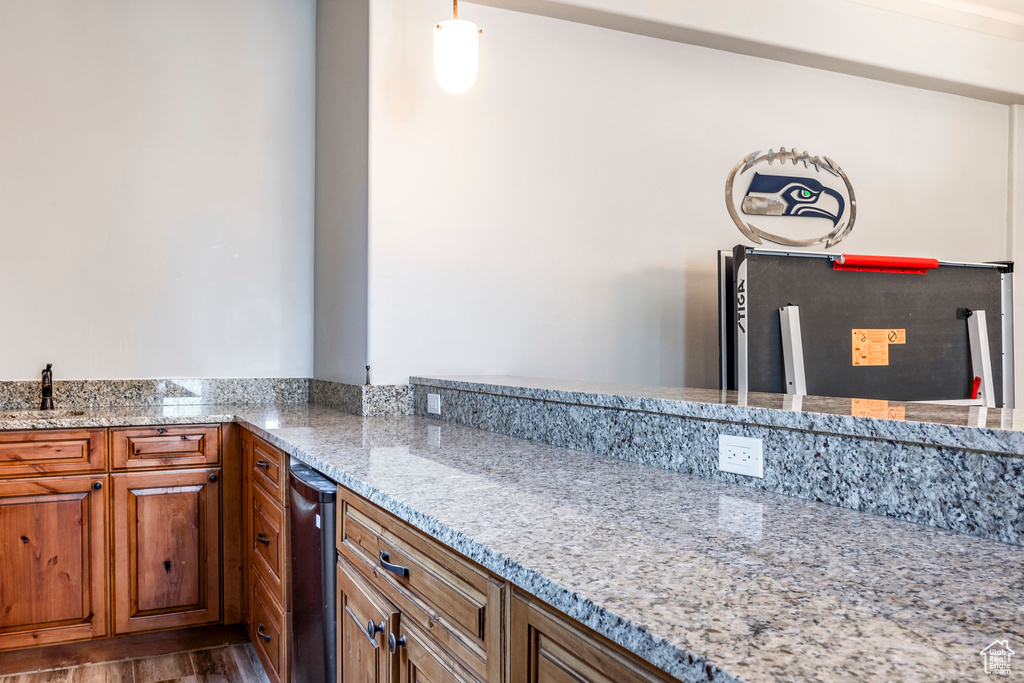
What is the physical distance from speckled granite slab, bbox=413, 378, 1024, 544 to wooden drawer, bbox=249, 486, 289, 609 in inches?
33.9

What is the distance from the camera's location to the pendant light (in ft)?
8.21

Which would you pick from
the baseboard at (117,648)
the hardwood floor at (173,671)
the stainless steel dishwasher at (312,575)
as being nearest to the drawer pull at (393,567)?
the stainless steel dishwasher at (312,575)

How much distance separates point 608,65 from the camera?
338cm

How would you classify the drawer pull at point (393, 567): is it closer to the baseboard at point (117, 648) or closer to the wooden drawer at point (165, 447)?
the wooden drawer at point (165, 447)

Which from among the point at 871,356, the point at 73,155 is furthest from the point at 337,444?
the point at 871,356

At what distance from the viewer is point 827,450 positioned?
123cm

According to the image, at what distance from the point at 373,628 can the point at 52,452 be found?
1.78 m

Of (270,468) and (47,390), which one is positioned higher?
(47,390)

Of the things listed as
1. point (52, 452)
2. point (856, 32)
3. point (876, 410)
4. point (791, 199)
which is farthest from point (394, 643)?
point (856, 32)

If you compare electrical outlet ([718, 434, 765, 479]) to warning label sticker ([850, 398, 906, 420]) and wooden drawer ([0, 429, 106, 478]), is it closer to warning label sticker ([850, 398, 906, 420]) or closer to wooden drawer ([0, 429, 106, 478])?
warning label sticker ([850, 398, 906, 420])

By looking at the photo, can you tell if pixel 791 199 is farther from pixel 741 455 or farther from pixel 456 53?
pixel 741 455

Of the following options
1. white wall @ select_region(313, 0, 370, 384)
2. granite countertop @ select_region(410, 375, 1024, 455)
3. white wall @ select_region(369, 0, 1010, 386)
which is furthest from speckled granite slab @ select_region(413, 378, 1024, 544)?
white wall @ select_region(313, 0, 370, 384)

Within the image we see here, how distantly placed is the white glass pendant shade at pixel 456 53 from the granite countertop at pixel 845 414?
1217mm

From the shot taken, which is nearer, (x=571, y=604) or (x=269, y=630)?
(x=571, y=604)
